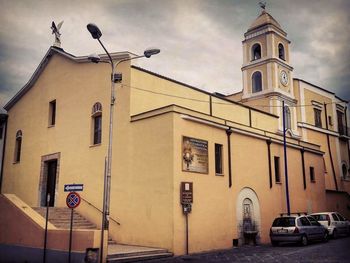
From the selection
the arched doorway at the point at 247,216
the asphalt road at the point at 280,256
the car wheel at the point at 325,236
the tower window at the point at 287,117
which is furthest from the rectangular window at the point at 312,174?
the asphalt road at the point at 280,256

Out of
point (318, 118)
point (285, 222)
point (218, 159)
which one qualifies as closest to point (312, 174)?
point (285, 222)

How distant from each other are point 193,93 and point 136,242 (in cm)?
961

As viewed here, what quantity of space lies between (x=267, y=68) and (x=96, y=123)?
1722 centimetres

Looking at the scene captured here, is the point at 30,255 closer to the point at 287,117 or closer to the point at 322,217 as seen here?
the point at 322,217

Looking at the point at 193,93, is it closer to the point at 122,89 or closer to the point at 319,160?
the point at 122,89

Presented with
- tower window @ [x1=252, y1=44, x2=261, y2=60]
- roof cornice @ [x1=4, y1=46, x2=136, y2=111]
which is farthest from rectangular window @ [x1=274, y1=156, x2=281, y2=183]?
tower window @ [x1=252, y1=44, x2=261, y2=60]

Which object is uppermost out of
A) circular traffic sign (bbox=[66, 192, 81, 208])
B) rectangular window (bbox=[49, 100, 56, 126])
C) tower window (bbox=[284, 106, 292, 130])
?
tower window (bbox=[284, 106, 292, 130])

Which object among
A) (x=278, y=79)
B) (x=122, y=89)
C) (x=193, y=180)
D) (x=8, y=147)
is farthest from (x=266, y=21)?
(x=8, y=147)

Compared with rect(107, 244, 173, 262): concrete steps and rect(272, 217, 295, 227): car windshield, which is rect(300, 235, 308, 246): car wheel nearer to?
rect(272, 217, 295, 227): car windshield

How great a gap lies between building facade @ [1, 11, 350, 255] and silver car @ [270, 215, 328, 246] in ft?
6.26

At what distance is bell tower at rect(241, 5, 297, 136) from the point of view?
3142 centimetres

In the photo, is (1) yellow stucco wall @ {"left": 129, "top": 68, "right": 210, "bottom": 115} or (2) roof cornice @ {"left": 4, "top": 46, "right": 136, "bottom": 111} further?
(2) roof cornice @ {"left": 4, "top": 46, "right": 136, "bottom": 111}

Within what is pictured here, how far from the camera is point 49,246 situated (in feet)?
43.7

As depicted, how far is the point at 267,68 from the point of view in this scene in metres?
31.8
